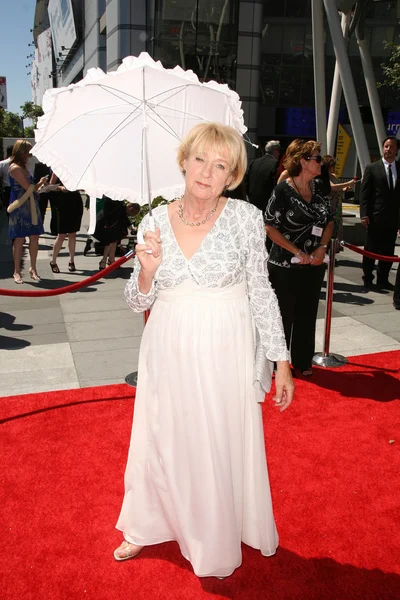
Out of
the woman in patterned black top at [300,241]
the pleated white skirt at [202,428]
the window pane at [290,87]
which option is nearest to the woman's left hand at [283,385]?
the pleated white skirt at [202,428]

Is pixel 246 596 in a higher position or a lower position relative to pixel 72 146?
lower

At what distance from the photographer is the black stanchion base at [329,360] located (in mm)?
5671

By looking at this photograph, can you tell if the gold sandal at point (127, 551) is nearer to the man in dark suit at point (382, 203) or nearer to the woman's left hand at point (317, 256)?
the woman's left hand at point (317, 256)

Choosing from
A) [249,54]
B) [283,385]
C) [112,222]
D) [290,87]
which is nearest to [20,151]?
[112,222]

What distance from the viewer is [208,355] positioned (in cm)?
255

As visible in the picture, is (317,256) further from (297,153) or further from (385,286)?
(385,286)

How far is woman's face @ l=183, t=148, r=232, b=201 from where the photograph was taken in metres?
2.46

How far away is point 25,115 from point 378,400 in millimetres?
89709

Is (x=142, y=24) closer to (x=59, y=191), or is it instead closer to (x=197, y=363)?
(x=59, y=191)

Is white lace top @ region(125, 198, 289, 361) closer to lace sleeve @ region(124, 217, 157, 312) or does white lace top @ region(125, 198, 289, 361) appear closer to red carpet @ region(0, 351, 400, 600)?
lace sleeve @ region(124, 217, 157, 312)

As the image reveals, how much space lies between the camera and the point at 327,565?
2971 millimetres

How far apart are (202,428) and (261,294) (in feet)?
2.24

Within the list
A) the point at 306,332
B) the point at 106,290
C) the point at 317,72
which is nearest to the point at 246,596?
the point at 306,332

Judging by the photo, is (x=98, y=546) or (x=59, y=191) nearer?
(x=98, y=546)
